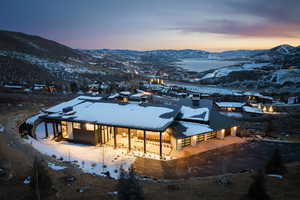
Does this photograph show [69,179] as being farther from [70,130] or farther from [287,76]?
[287,76]

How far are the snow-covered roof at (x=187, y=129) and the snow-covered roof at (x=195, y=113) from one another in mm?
888

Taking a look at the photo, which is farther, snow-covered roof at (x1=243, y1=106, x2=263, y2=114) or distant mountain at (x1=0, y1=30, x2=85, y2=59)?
distant mountain at (x1=0, y1=30, x2=85, y2=59)

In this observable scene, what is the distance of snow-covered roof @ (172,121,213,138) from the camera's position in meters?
20.6

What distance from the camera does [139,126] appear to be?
18922 millimetres

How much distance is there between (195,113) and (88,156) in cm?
1462

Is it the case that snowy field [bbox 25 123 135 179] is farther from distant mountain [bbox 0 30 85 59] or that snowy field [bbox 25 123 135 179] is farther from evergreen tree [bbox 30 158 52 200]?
distant mountain [bbox 0 30 85 59]

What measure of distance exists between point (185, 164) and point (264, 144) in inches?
466

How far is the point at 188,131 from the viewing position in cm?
2116

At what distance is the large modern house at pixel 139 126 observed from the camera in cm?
2016

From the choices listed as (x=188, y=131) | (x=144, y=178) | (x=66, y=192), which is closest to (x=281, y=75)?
(x=188, y=131)

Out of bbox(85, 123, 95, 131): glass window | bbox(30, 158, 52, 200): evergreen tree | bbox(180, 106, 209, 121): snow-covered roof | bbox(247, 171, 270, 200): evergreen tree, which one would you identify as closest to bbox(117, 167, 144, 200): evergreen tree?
bbox(30, 158, 52, 200): evergreen tree

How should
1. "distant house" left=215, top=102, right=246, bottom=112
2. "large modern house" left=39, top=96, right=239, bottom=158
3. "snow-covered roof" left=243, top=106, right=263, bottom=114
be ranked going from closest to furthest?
"large modern house" left=39, top=96, right=239, bottom=158
"snow-covered roof" left=243, top=106, right=263, bottom=114
"distant house" left=215, top=102, right=246, bottom=112

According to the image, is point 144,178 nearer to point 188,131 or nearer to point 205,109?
point 188,131

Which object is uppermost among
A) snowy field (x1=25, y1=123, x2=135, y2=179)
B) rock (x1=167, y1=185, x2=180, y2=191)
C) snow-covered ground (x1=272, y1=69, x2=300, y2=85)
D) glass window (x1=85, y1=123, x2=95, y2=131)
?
snow-covered ground (x1=272, y1=69, x2=300, y2=85)
